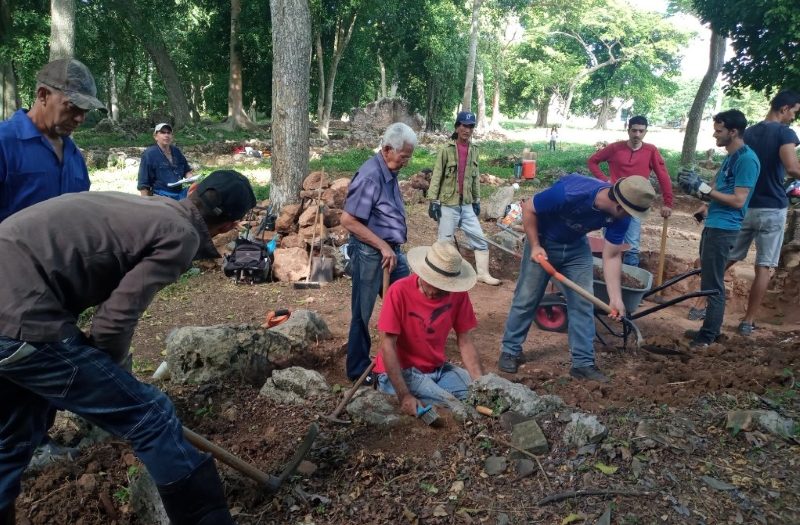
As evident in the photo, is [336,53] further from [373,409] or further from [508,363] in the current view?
[373,409]

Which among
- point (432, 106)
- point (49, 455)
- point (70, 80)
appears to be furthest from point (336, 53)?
point (49, 455)

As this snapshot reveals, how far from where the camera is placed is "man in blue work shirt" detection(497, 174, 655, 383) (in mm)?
4016

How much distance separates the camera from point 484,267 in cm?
730

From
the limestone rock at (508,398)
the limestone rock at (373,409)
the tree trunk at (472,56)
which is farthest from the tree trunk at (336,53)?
the limestone rock at (508,398)

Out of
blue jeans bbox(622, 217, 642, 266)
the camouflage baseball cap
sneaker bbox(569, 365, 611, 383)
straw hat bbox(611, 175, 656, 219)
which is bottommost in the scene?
sneaker bbox(569, 365, 611, 383)

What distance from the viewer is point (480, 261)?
7262 mm

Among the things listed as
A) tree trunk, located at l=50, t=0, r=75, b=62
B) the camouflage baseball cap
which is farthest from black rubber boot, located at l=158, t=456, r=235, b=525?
tree trunk, located at l=50, t=0, r=75, b=62

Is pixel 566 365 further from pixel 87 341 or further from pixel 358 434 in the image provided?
pixel 87 341

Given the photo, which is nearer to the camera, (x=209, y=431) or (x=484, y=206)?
(x=209, y=431)

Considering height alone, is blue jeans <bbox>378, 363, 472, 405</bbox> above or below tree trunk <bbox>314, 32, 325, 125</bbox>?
below

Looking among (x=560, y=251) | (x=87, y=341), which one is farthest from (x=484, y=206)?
(x=87, y=341)

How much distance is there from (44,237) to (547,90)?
1965 inches

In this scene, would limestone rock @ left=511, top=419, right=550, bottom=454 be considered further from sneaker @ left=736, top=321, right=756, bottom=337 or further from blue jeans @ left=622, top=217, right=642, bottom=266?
blue jeans @ left=622, top=217, right=642, bottom=266

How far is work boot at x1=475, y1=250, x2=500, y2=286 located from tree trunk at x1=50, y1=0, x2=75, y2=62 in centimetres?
1050
